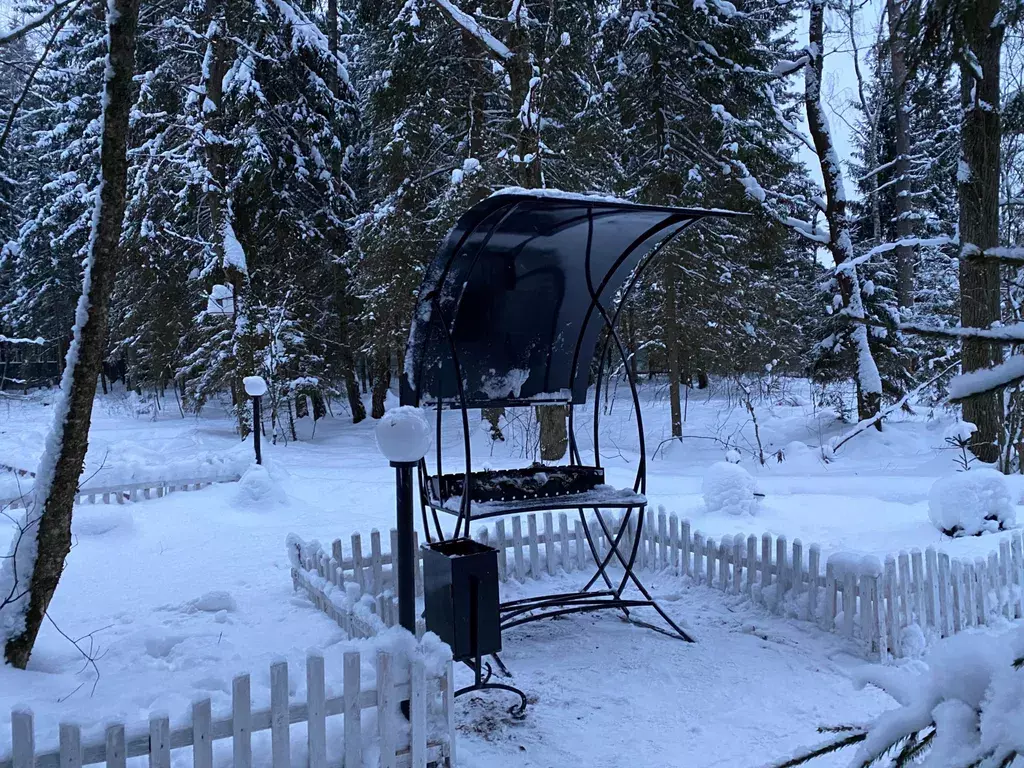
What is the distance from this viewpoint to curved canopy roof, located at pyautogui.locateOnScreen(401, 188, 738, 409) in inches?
224

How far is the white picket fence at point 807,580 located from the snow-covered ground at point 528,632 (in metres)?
0.20

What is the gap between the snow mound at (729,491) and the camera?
814cm

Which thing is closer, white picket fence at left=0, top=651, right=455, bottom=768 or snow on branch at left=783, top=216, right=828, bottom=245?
white picket fence at left=0, top=651, right=455, bottom=768

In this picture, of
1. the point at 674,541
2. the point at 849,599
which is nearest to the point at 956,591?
the point at 849,599

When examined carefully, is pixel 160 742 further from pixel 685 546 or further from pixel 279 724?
pixel 685 546

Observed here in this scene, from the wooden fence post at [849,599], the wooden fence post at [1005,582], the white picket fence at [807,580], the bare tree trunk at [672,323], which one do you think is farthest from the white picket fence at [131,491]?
the wooden fence post at [1005,582]

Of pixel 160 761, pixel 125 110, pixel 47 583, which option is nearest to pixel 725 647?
pixel 160 761

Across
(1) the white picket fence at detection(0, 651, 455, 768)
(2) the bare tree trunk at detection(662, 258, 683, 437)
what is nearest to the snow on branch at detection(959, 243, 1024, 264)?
(1) the white picket fence at detection(0, 651, 455, 768)

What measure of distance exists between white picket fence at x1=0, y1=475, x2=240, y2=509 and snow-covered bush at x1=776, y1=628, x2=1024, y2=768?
992cm

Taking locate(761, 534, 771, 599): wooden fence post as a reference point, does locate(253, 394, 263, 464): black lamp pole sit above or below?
above

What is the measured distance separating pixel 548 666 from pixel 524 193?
305cm

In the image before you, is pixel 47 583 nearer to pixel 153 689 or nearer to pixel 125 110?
pixel 153 689

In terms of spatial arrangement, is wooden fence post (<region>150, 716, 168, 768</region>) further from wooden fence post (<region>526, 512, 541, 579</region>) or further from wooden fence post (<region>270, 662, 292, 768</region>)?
wooden fence post (<region>526, 512, 541, 579</region>)

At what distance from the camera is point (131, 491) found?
9.83 meters
